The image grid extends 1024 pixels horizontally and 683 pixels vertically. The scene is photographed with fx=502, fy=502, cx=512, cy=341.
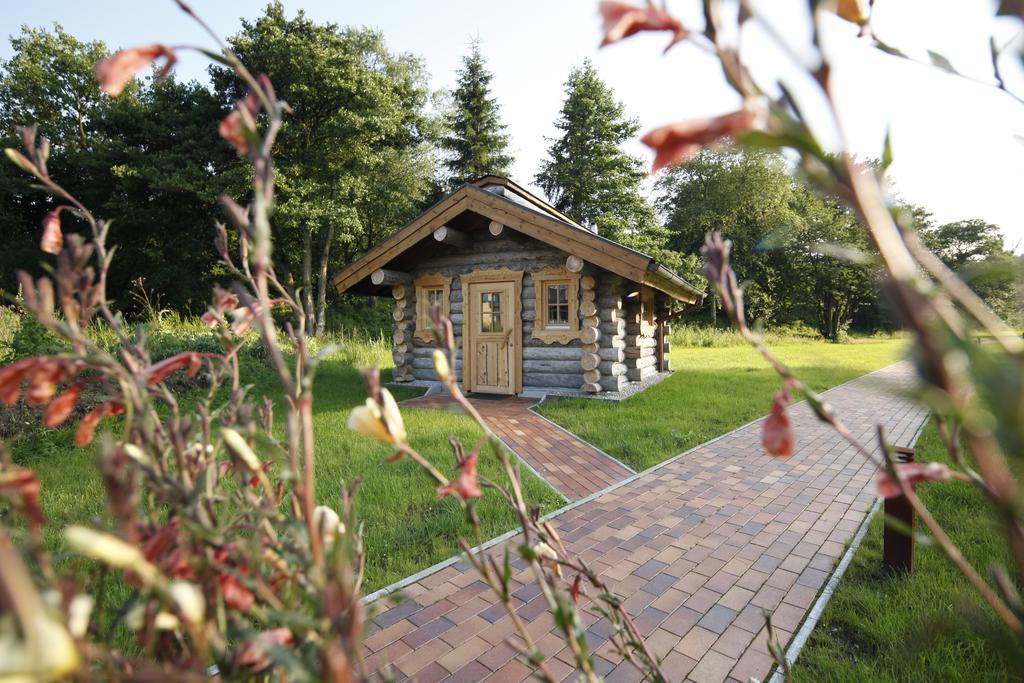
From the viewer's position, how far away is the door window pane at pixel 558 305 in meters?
8.92

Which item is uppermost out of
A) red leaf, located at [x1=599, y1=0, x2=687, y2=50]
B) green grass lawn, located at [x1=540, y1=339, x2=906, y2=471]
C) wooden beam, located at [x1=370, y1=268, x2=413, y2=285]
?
wooden beam, located at [x1=370, y1=268, x2=413, y2=285]

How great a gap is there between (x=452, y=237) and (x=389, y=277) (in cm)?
155

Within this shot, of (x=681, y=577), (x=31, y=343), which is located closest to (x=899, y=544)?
(x=681, y=577)

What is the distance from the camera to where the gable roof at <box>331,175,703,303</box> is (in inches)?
297

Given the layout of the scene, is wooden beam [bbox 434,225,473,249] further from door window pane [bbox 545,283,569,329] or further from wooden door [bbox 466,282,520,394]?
door window pane [bbox 545,283,569,329]

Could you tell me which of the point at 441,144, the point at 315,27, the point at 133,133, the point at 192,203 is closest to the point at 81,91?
the point at 133,133

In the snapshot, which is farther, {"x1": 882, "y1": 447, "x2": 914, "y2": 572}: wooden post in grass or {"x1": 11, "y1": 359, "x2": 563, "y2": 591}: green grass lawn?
{"x1": 11, "y1": 359, "x2": 563, "y2": 591}: green grass lawn

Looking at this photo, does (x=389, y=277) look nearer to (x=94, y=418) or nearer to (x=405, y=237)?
(x=405, y=237)

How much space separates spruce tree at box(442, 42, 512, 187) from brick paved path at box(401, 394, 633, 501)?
20.2 m

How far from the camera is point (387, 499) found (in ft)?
13.7

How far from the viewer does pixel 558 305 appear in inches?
353

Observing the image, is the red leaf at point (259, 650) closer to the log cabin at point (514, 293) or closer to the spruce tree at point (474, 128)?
the log cabin at point (514, 293)

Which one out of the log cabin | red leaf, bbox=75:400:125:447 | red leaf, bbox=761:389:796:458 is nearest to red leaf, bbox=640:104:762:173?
red leaf, bbox=761:389:796:458

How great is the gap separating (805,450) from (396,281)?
23.9 feet
